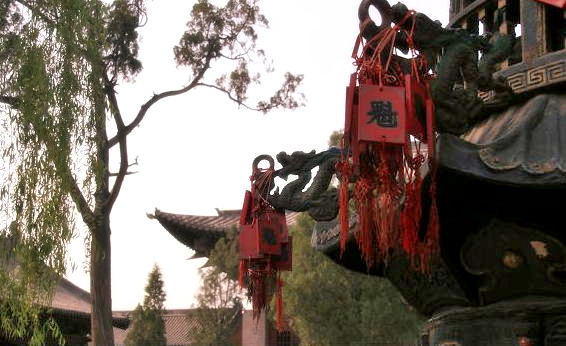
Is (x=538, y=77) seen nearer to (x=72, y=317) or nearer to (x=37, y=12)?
(x=37, y=12)

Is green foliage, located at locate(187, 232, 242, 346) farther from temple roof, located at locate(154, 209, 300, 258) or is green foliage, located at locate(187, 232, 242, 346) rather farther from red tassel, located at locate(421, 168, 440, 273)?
red tassel, located at locate(421, 168, 440, 273)

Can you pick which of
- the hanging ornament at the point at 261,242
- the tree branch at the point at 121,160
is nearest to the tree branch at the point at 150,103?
the tree branch at the point at 121,160

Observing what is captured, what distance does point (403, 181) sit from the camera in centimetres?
414

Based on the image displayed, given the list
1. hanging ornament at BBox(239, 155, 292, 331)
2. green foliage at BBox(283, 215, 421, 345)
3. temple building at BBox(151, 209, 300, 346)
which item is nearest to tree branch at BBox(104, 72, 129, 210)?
green foliage at BBox(283, 215, 421, 345)

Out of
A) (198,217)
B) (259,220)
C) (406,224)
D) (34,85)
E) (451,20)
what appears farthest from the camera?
(198,217)

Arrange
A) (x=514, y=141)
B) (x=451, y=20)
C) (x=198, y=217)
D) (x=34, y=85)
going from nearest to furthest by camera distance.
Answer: (x=514, y=141) < (x=451, y=20) < (x=34, y=85) < (x=198, y=217)

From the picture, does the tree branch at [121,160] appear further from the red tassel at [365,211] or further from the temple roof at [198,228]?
the temple roof at [198,228]

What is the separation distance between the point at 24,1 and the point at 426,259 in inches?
193

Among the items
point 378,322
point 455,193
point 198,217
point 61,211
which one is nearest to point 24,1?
point 61,211

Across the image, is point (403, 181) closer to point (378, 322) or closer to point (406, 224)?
point (406, 224)

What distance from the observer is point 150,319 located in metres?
24.7

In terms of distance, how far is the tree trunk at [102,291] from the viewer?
13.6 m

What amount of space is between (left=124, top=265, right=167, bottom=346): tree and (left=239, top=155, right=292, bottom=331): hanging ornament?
19381mm

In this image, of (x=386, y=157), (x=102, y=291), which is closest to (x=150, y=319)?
(x=102, y=291)
